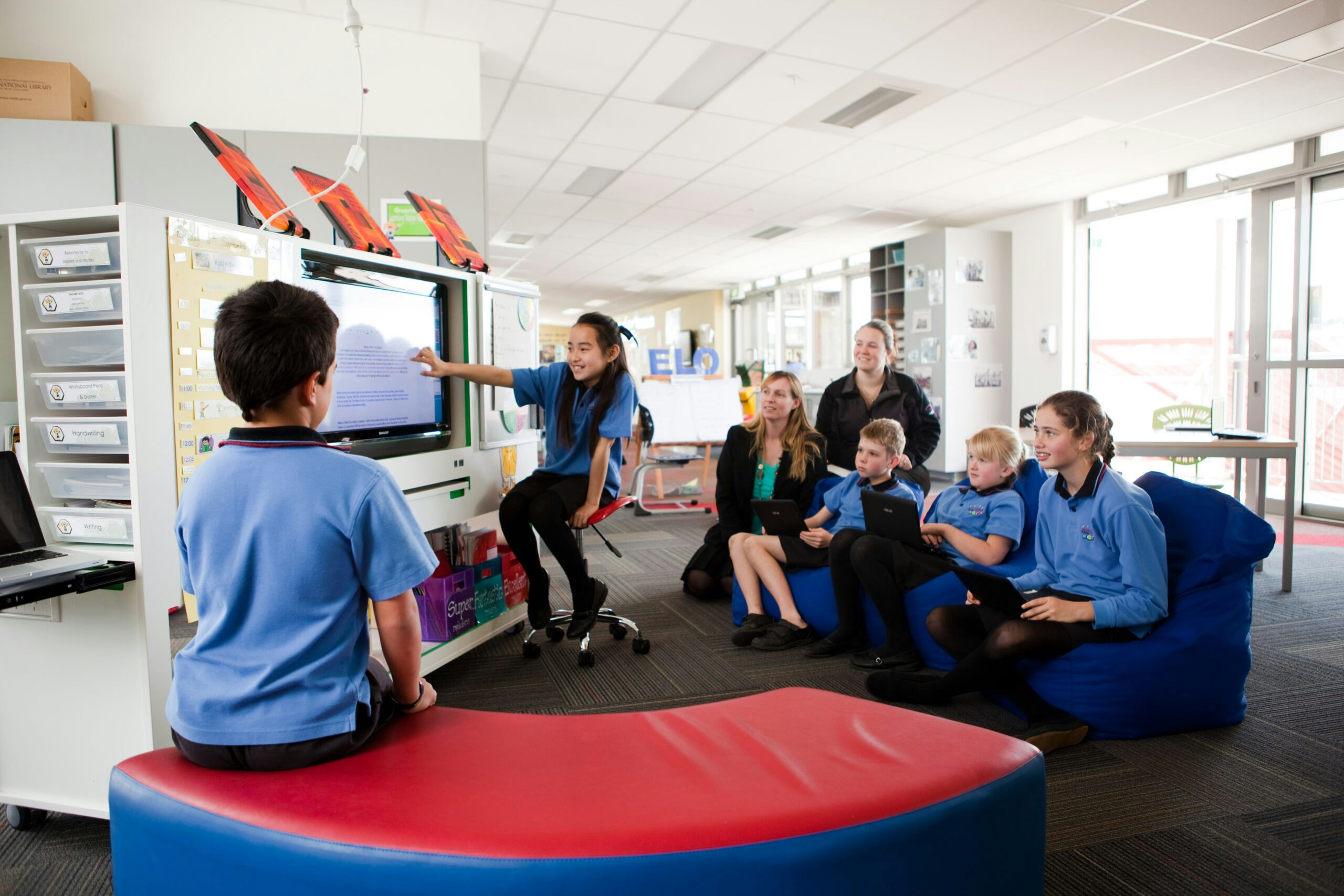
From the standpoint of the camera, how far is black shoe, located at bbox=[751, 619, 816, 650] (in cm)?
294

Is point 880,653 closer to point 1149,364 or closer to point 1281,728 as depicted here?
point 1281,728

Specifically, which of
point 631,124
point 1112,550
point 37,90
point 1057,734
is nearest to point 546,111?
point 631,124

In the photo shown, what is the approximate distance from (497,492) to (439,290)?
770mm

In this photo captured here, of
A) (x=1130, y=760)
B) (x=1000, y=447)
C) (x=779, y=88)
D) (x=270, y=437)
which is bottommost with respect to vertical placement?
(x=1130, y=760)

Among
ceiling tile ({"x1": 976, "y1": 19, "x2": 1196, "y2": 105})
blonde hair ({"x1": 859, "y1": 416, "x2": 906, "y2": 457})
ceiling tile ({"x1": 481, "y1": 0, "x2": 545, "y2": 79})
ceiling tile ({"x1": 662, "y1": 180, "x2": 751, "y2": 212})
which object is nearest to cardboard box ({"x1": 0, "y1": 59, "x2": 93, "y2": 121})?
ceiling tile ({"x1": 481, "y1": 0, "x2": 545, "y2": 79})

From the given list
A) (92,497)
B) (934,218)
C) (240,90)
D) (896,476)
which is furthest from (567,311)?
(92,497)

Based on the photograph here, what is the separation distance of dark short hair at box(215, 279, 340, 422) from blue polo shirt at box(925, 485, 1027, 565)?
7.38 feet

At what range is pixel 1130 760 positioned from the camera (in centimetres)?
203

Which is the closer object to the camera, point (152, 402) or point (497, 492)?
point (152, 402)

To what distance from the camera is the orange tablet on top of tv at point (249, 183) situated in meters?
1.93

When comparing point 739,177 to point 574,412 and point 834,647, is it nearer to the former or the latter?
point 574,412

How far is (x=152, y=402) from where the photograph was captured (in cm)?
157

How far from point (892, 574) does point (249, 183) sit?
231 centimetres

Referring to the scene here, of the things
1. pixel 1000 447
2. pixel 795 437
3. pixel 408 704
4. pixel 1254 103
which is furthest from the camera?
pixel 1254 103
